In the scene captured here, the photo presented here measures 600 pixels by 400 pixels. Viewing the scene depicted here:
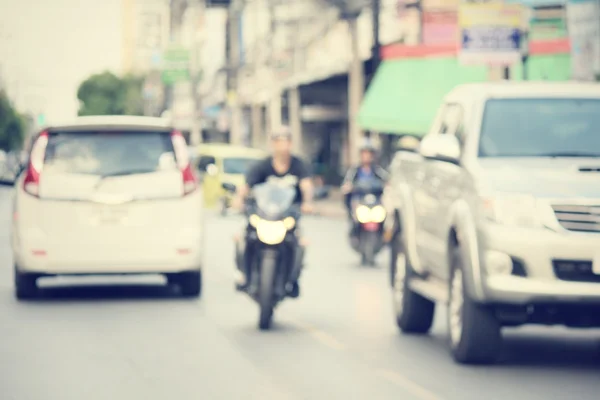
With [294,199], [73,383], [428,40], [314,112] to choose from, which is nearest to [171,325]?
[294,199]

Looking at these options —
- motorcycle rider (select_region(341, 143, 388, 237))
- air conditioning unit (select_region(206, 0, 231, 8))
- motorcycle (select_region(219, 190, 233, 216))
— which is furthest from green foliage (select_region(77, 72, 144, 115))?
motorcycle rider (select_region(341, 143, 388, 237))

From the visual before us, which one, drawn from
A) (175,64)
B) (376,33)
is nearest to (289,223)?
(376,33)

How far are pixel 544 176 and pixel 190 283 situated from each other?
21.2ft

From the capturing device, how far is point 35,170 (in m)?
16.6

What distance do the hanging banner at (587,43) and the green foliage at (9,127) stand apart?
125 metres

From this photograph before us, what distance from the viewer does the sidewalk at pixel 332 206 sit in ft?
142

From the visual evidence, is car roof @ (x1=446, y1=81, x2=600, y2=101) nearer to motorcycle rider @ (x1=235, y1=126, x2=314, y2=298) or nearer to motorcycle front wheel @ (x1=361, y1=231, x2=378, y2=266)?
motorcycle rider @ (x1=235, y1=126, x2=314, y2=298)

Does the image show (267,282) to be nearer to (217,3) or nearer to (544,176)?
(544,176)

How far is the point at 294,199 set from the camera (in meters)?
14.5

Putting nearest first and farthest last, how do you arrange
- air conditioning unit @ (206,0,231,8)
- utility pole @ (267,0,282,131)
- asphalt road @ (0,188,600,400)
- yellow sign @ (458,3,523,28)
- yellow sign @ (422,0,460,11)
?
asphalt road @ (0,188,600,400), yellow sign @ (458,3,523,28), yellow sign @ (422,0,460,11), utility pole @ (267,0,282,131), air conditioning unit @ (206,0,231,8)

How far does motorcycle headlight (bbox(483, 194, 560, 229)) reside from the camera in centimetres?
1099

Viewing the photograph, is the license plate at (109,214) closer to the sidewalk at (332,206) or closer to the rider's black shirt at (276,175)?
the rider's black shirt at (276,175)

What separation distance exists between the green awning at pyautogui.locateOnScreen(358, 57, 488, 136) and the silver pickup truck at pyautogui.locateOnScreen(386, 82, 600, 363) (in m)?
25.1

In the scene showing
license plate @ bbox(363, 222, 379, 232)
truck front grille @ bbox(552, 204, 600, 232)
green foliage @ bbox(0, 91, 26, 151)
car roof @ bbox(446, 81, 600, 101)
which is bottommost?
green foliage @ bbox(0, 91, 26, 151)
